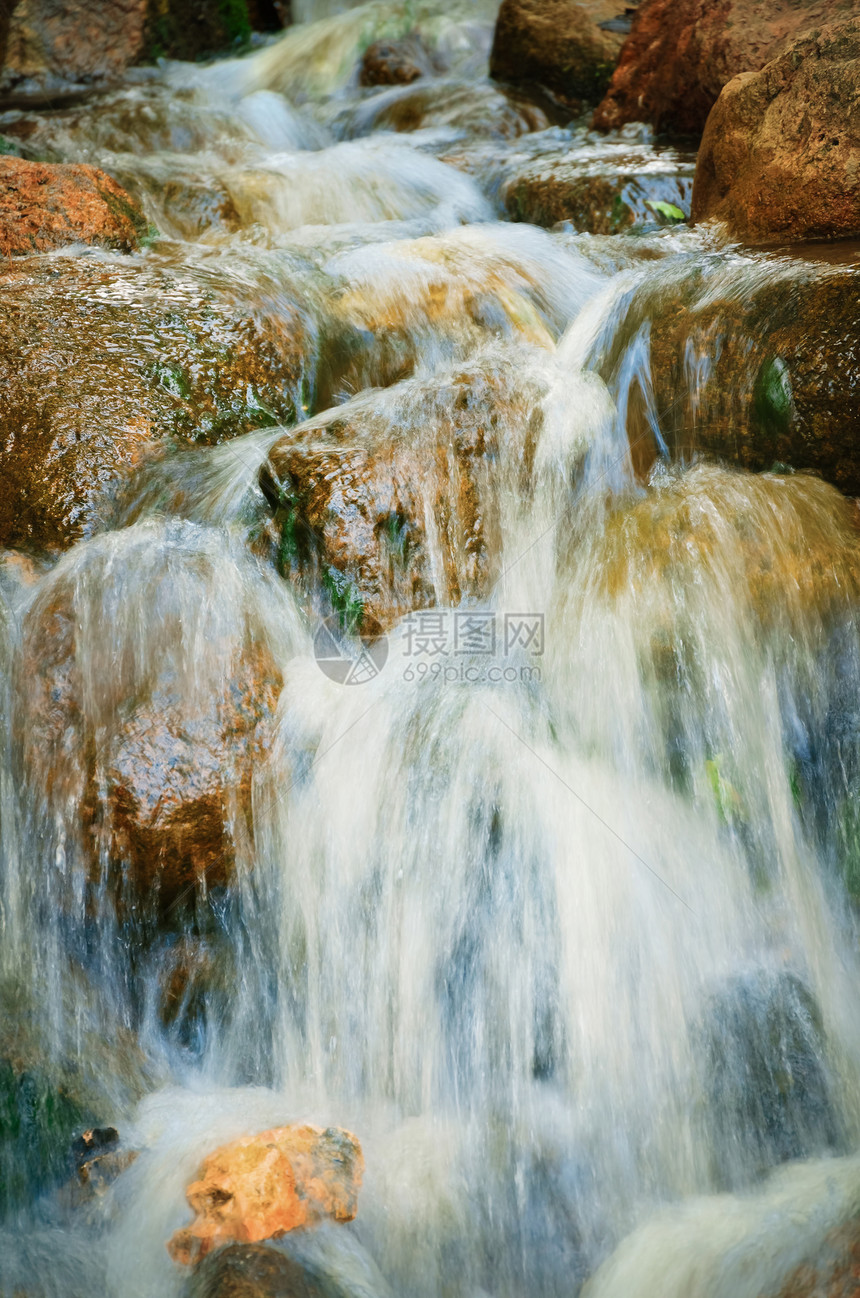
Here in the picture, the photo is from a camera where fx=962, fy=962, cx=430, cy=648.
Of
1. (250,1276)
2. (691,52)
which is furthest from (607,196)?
(250,1276)

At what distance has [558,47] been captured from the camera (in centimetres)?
806

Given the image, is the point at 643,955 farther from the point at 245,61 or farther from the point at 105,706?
the point at 245,61

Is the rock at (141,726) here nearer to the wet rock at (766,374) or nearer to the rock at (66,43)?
the wet rock at (766,374)

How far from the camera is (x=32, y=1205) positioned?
2484mm

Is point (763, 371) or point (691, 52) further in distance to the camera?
point (691, 52)

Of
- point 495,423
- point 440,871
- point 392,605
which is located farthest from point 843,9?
point 440,871

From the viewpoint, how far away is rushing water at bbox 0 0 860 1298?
8.05ft

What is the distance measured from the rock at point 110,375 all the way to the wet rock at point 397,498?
0.57 meters

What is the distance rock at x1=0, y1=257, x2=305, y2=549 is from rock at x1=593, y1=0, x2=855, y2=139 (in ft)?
11.8

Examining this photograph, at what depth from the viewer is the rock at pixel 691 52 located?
5828mm

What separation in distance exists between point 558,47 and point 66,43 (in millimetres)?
4915

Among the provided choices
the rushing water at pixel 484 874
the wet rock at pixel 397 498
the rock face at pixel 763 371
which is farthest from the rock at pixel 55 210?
the rock face at pixel 763 371

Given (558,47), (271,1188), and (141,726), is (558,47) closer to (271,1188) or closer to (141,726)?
(141,726)

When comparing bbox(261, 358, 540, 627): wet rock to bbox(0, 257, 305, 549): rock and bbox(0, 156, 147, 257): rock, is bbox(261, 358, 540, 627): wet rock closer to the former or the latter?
bbox(0, 257, 305, 549): rock
